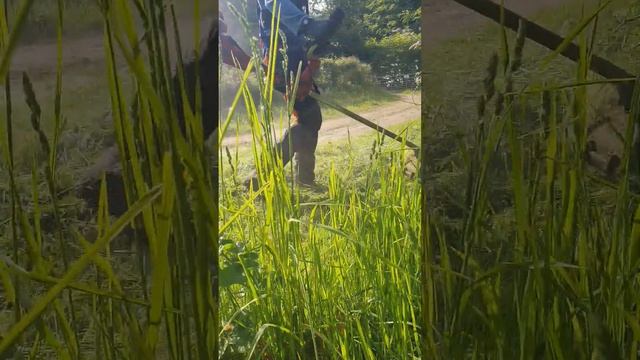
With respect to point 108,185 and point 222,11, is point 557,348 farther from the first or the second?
point 222,11

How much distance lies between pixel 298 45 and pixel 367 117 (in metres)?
0.21

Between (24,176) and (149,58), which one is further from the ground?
(149,58)

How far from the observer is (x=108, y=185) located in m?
1.03

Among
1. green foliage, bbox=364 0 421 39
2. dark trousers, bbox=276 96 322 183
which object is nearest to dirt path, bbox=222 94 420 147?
dark trousers, bbox=276 96 322 183

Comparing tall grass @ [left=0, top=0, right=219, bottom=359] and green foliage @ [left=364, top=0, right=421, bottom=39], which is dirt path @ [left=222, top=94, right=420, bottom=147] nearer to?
green foliage @ [left=364, top=0, right=421, bottom=39]

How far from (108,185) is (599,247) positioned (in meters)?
0.78

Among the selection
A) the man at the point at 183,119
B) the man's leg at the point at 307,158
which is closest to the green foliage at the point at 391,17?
the man's leg at the point at 307,158

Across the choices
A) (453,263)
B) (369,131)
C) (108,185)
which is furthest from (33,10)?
(453,263)

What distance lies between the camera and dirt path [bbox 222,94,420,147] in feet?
4.30

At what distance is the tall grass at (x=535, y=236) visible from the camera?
3.10 feet

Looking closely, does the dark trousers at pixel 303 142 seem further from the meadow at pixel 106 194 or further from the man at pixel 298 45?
the meadow at pixel 106 194

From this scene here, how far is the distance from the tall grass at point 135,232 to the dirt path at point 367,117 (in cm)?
31

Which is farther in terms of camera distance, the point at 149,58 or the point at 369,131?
the point at 369,131

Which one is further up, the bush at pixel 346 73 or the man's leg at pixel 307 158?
the bush at pixel 346 73
